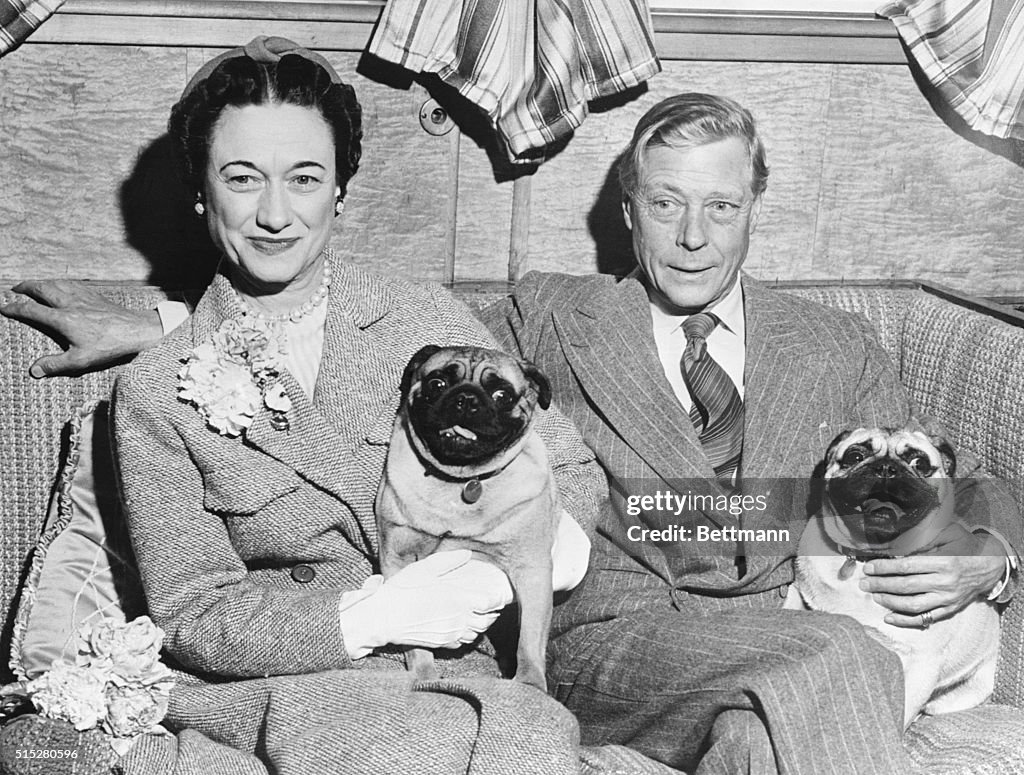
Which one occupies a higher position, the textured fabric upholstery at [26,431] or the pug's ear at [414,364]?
the pug's ear at [414,364]

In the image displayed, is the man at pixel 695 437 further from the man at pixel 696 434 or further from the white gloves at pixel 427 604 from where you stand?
the white gloves at pixel 427 604

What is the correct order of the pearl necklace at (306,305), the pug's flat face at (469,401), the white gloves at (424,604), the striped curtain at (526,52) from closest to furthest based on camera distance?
the pug's flat face at (469,401) < the white gloves at (424,604) < the pearl necklace at (306,305) < the striped curtain at (526,52)

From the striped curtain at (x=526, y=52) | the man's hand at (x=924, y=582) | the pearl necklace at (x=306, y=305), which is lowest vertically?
the man's hand at (x=924, y=582)

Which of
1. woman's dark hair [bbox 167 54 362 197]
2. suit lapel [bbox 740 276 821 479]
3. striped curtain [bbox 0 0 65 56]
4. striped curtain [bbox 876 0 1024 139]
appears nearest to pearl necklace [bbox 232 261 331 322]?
woman's dark hair [bbox 167 54 362 197]

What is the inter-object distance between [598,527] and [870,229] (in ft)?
5.01

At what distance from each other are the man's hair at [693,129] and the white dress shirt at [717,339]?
0.26 meters

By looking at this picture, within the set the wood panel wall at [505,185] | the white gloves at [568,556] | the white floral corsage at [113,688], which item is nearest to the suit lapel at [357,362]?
the white gloves at [568,556]

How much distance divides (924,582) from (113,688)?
1.59 meters

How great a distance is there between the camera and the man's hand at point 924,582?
2.56 m

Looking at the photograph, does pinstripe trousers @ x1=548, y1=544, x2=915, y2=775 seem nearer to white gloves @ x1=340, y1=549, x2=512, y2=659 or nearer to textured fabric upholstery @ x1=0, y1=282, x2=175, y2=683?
white gloves @ x1=340, y1=549, x2=512, y2=659

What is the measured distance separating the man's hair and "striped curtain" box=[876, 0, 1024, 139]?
3.19 feet

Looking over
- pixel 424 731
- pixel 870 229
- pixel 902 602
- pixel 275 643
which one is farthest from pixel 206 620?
pixel 870 229
